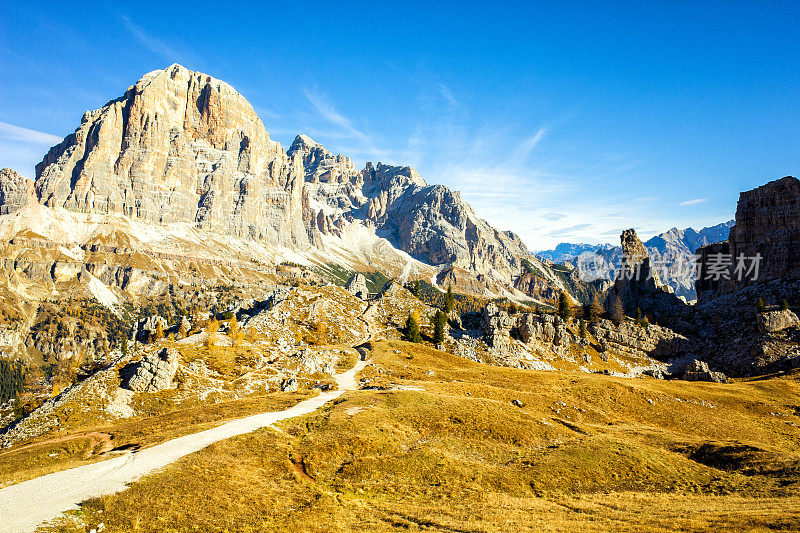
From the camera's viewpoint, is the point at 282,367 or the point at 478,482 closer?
the point at 478,482

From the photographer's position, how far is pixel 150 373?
241 feet

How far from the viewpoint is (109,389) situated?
70.4 m

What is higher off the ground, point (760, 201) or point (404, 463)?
point (760, 201)

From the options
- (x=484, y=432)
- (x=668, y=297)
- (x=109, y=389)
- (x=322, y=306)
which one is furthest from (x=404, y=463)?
(x=668, y=297)

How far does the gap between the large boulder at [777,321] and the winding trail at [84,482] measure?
155 m

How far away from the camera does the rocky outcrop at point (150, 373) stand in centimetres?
7162

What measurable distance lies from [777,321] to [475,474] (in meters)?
142

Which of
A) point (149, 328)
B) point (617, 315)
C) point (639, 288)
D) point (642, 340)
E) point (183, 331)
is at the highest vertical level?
point (639, 288)

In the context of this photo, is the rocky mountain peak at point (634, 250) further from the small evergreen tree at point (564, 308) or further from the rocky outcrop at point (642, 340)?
the small evergreen tree at point (564, 308)

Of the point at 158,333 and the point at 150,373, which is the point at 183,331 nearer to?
the point at 158,333

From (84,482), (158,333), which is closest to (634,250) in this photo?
(158,333)

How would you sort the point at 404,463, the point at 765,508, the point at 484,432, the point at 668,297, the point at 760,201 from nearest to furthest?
the point at 765,508 < the point at 404,463 < the point at 484,432 < the point at 760,201 < the point at 668,297

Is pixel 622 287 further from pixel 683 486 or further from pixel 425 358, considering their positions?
pixel 683 486

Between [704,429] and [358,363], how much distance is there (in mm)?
71716
